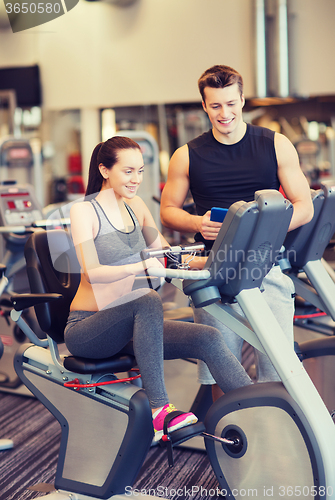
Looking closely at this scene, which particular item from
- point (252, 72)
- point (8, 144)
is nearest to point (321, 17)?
point (252, 72)

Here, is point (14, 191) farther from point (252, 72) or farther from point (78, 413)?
point (252, 72)

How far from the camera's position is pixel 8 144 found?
5352mm

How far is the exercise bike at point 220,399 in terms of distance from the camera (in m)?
1.55

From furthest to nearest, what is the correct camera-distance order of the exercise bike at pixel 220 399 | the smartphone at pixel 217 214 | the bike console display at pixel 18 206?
the bike console display at pixel 18 206 → the smartphone at pixel 217 214 → the exercise bike at pixel 220 399

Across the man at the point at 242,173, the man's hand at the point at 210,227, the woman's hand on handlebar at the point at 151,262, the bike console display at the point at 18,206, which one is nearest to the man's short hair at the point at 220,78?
the man at the point at 242,173

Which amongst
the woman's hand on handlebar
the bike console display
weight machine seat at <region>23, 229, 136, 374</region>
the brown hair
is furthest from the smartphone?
the bike console display

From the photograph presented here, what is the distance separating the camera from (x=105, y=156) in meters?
1.81

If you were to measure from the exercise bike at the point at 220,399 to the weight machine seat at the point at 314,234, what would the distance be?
0.50m

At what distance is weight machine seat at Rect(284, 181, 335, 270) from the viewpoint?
2143 millimetres

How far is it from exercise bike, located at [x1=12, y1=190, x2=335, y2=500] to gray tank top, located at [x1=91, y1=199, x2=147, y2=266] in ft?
0.62

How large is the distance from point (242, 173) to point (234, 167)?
0.13 feet

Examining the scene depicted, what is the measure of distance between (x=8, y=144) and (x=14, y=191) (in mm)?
1369

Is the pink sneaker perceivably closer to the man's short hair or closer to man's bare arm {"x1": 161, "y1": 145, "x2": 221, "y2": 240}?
man's bare arm {"x1": 161, "y1": 145, "x2": 221, "y2": 240}

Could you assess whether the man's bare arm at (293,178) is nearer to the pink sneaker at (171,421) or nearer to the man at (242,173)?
the man at (242,173)
